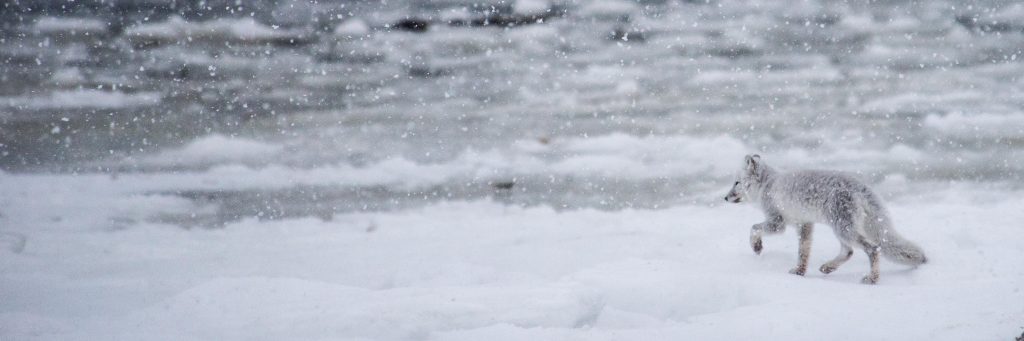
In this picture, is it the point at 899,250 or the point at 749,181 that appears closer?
the point at 899,250

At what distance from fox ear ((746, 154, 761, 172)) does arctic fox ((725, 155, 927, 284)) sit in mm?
723

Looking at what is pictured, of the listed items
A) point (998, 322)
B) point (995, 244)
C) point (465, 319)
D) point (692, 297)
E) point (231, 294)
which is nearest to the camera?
point (998, 322)

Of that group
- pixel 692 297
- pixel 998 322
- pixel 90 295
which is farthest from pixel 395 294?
pixel 998 322

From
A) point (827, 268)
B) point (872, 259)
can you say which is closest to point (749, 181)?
point (827, 268)

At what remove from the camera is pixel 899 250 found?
308 inches

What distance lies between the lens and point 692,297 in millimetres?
7352

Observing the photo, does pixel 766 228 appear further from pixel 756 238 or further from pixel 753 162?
pixel 753 162

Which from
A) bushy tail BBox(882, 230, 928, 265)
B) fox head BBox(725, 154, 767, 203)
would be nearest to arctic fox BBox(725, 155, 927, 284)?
bushy tail BBox(882, 230, 928, 265)

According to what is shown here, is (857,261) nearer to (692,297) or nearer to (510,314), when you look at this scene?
(692,297)

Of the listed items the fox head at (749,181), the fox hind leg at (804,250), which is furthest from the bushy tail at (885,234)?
the fox head at (749,181)

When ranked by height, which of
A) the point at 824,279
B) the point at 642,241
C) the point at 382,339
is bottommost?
the point at 382,339

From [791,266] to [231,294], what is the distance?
279 inches

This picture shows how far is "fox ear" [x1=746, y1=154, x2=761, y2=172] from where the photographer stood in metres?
9.77

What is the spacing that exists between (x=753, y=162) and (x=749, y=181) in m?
0.30
